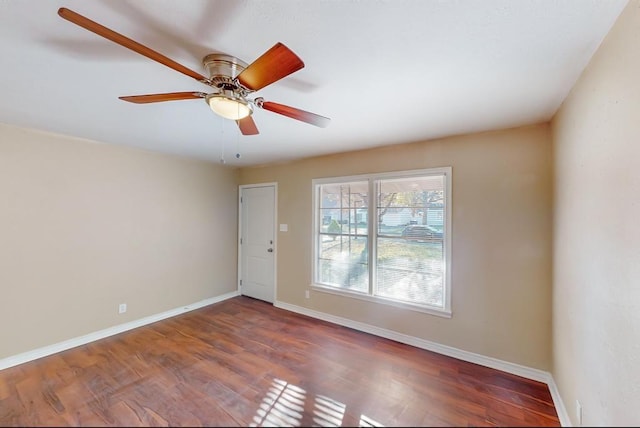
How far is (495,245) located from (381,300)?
56.1 inches

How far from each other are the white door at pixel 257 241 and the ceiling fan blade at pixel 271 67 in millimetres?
3091

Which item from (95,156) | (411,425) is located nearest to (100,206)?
(95,156)

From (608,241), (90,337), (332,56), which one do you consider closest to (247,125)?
(332,56)

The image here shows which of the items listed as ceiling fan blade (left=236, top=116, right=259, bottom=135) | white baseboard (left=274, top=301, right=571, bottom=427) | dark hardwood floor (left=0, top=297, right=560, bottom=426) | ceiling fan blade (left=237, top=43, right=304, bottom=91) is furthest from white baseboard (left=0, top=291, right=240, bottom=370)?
ceiling fan blade (left=237, top=43, right=304, bottom=91)

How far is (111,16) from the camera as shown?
3.76 feet

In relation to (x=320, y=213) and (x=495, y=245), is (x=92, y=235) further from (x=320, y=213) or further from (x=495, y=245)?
(x=495, y=245)

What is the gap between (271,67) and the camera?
3.80 ft

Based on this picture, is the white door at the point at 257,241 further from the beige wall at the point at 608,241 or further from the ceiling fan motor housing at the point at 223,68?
the beige wall at the point at 608,241

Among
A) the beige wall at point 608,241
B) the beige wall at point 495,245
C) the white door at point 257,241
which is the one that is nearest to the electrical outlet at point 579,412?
the beige wall at point 608,241

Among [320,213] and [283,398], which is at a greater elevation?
[320,213]

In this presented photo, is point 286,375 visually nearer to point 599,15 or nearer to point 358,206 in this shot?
point 599,15

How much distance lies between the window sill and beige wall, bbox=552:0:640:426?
6.18 feet

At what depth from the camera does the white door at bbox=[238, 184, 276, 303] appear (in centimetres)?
443

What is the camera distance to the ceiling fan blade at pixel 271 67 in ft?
3.45
